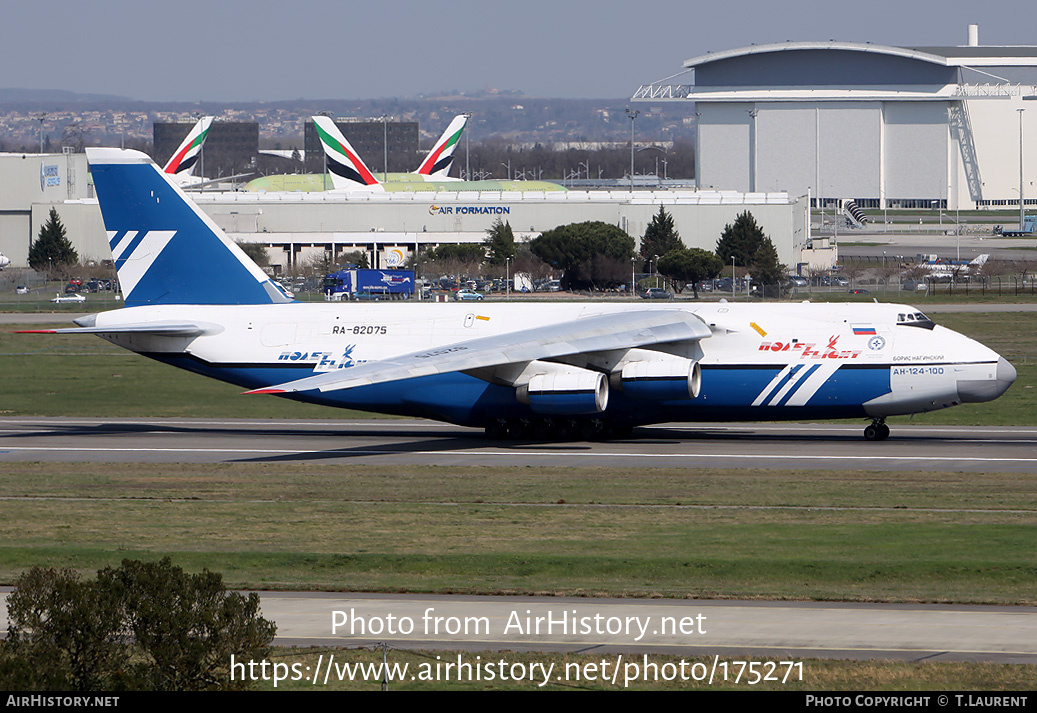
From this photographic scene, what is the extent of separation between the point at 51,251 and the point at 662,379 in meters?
96.1

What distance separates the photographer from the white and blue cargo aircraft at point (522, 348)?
34656mm

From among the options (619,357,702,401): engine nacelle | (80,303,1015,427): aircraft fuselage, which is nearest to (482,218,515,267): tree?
(80,303,1015,427): aircraft fuselage

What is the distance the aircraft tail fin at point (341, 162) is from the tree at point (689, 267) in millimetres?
50975

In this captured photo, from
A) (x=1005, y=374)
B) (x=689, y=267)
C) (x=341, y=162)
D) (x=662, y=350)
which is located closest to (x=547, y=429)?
(x=662, y=350)

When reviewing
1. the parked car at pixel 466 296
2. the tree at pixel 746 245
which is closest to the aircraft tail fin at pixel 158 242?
the parked car at pixel 466 296

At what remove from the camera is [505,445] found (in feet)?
120

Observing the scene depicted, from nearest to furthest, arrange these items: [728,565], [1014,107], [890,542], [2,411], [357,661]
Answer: [357,661] → [728,565] → [890,542] → [2,411] → [1014,107]

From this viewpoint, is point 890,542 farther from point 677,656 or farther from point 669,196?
point 669,196

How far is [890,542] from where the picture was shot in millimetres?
21672

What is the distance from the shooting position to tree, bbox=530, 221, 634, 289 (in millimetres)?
102125

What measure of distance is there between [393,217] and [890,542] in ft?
360

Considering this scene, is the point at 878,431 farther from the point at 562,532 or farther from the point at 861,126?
the point at 861,126

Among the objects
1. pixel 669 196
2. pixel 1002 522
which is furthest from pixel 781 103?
pixel 1002 522

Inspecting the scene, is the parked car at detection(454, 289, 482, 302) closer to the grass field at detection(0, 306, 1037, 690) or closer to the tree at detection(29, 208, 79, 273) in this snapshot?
the tree at detection(29, 208, 79, 273)
